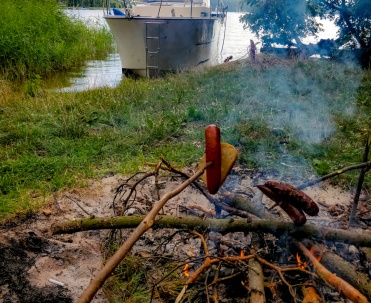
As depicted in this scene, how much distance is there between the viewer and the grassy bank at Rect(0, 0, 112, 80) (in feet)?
33.1

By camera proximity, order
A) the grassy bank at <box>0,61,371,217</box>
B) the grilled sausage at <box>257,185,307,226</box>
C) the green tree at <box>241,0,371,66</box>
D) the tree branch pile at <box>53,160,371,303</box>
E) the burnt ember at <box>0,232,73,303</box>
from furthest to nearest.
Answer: the green tree at <box>241,0,371,66</box>, the grassy bank at <box>0,61,371,217</box>, the burnt ember at <box>0,232,73,303</box>, the grilled sausage at <box>257,185,307,226</box>, the tree branch pile at <box>53,160,371,303</box>

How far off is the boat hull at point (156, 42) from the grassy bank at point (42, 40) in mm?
2380

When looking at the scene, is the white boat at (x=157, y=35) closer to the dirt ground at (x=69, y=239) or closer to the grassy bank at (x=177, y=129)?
the grassy bank at (x=177, y=129)

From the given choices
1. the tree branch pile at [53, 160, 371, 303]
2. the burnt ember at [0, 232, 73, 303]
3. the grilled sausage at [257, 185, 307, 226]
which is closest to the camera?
the tree branch pile at [53, 160, 371, 303]

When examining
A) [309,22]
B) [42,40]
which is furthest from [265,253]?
[42,40]

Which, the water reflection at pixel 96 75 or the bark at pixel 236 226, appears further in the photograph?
the water reflection at pixel 96 75

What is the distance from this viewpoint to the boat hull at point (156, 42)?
10.4 metres

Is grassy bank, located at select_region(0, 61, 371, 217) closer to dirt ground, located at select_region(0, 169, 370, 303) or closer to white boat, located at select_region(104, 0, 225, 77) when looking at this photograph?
dirt ground, located at select_region(0, 169, 370, 303)

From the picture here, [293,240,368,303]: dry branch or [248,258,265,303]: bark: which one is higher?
[293,240,368,303]: dry branch

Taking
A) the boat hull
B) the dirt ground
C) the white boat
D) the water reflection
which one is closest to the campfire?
the dirt ground

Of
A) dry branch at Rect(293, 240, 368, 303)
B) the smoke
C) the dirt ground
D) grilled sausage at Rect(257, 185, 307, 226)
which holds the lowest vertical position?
the dirt ground

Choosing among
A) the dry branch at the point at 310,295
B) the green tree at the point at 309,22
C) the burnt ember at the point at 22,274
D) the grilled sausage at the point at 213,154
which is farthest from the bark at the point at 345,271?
the green tree at the point at 309,22

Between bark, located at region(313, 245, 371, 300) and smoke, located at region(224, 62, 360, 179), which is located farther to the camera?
smoke, located at region(224, 62, 360, 179)

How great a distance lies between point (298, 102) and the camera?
548 centimetres
